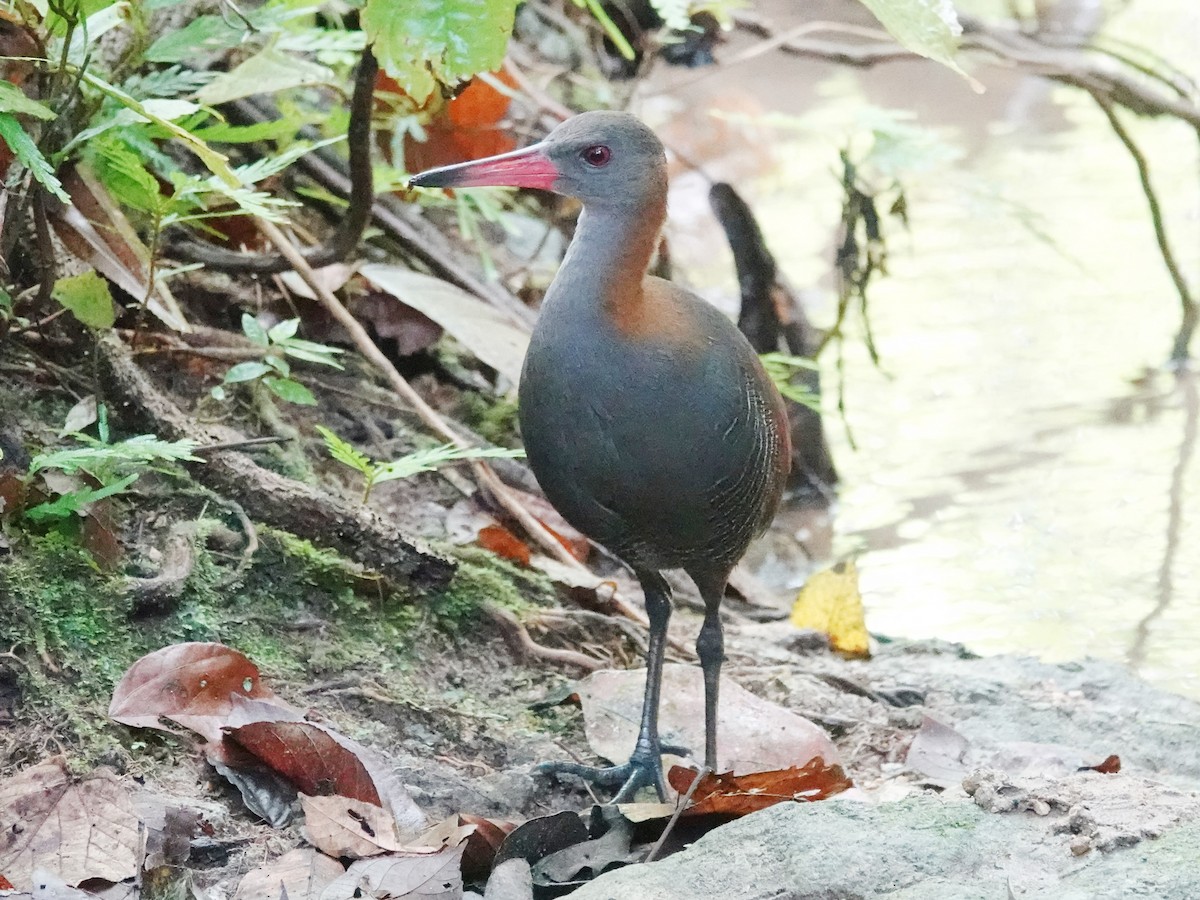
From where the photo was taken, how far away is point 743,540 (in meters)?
2.98

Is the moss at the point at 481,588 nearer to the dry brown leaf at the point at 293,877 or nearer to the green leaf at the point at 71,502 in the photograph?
the green leaf at the point at 71,502

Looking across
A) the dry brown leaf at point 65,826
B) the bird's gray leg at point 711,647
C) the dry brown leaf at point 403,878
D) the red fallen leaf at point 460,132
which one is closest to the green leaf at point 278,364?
the bird's gray leg at point 711,647

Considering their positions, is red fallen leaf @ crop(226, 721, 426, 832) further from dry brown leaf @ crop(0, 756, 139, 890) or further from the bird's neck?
the bird's neck

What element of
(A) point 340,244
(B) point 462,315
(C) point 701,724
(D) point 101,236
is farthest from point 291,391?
(C) point 701,724

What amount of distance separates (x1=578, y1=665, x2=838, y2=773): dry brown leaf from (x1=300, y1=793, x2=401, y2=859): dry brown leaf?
826 mm

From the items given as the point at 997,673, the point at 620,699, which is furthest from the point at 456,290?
the point at 997,673

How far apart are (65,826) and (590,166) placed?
4.98 ft

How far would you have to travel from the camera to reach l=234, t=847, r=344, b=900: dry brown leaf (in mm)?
2125

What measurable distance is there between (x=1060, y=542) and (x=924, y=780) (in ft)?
7.51

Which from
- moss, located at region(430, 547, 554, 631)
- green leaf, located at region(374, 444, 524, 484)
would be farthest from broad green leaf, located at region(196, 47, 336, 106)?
moss, located at region(430, 547, 554, 631)

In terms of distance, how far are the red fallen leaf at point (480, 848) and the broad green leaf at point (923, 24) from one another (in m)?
1.41

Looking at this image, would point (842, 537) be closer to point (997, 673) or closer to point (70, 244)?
point (997, 673)

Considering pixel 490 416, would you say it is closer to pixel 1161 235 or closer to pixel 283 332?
pixel 283 332

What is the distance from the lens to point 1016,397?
6.27 meters
